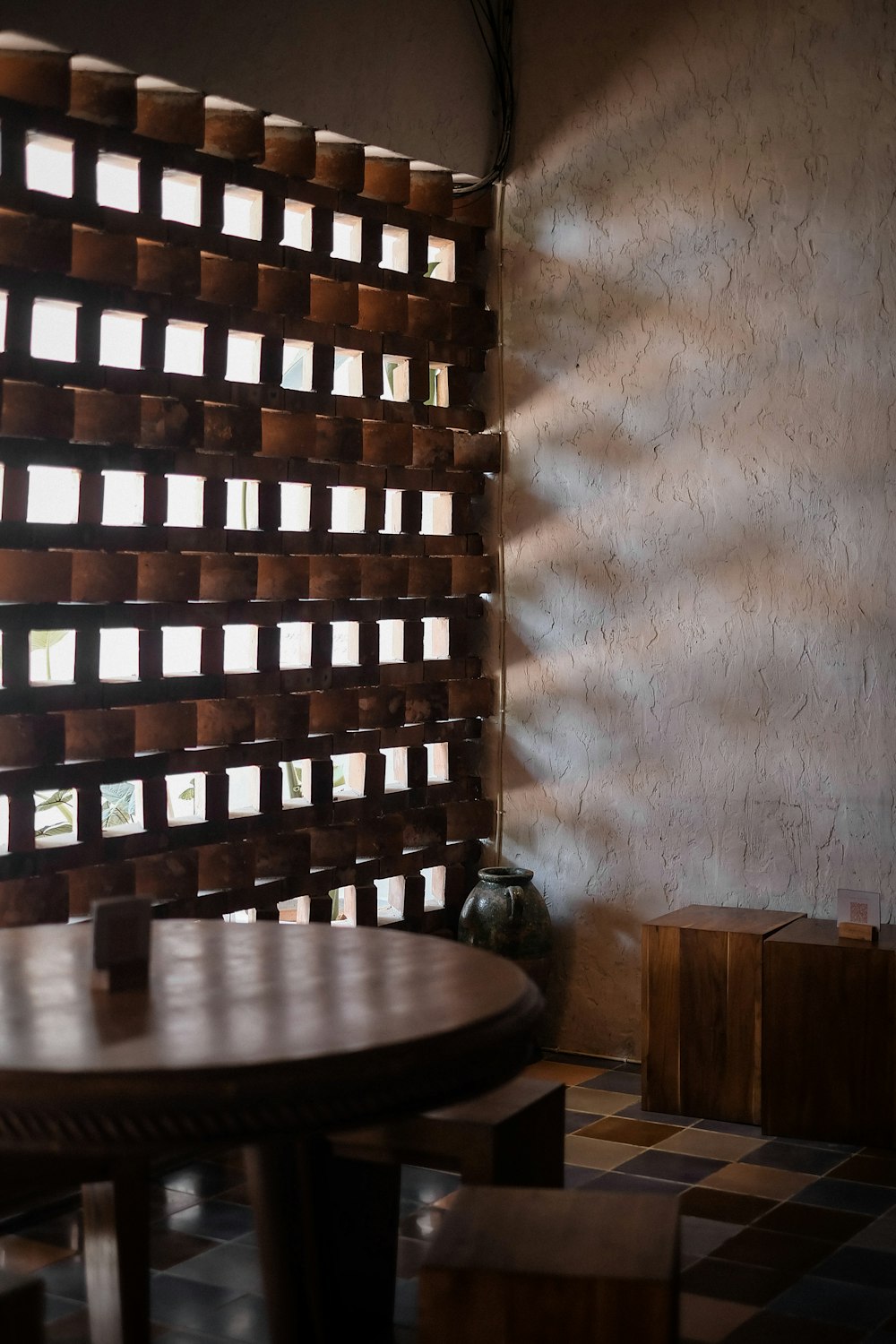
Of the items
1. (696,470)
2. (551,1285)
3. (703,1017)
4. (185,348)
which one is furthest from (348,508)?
(551,1285)

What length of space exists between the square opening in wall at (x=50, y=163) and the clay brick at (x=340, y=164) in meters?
0.84

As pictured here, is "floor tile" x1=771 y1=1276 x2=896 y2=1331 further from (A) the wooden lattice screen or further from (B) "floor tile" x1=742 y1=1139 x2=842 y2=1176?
(A) the wooden lattice screen

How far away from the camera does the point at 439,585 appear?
440cm

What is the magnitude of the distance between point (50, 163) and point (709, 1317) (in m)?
2.78

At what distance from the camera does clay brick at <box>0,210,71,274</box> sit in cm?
Answer: 313

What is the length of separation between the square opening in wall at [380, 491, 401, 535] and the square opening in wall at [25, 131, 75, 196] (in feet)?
4.38

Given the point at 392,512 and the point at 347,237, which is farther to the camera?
the point at 392,512

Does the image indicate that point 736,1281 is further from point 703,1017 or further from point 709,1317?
point 703,1017

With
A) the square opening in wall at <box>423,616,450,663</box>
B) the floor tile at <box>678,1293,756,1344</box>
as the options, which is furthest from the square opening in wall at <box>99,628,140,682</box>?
the floor tile at <box>678,1293,756,1344</box>

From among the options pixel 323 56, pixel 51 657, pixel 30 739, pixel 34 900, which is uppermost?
pixel 323 56

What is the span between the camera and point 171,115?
3.49 metres

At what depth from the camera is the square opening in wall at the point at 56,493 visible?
10.8 ft

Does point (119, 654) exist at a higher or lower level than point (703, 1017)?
higher

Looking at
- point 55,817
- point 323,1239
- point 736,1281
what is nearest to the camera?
point 323,1239
